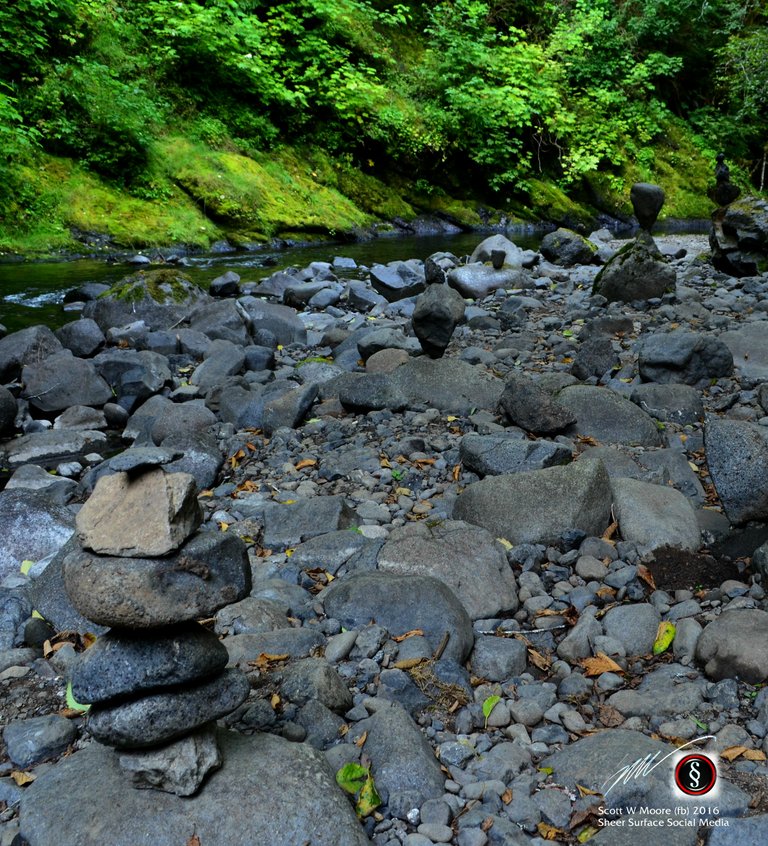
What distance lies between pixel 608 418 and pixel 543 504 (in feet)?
5.23

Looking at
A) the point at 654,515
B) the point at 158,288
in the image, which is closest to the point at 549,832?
the point at 654,515

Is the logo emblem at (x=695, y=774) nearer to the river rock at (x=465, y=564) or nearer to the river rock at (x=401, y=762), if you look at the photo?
the river rock at (x=401, y=762)

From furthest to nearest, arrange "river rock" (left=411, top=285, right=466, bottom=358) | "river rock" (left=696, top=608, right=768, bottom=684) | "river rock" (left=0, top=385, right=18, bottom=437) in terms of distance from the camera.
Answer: "river rock" (left=411, top=285, right=466, bottom=358)
"river rock" (left=0, top=385, right=18, bottom=437)
"river rock" (left=696, top=608, right=768, bottom=684)

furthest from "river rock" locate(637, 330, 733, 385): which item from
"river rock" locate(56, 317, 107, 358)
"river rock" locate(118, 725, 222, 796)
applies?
"river rock" locate(56, 317, 107, 358)

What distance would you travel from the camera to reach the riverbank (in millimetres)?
2238

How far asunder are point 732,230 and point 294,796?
10504 millimetres

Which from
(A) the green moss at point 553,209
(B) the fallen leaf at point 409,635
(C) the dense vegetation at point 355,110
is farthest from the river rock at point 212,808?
(A) the green moss at point 553,209

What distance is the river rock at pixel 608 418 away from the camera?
5164 mm

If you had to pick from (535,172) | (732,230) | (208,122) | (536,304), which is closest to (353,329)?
(536,304)

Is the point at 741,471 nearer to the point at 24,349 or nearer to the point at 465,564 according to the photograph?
the point at 465,564

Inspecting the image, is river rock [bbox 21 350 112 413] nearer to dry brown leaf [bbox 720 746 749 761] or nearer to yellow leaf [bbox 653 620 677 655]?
yellow leaf [bbox 653 620 677 655]

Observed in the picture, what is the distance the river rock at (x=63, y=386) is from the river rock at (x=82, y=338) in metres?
1.13

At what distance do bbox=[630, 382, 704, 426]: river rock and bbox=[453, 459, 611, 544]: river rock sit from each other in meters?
1.68

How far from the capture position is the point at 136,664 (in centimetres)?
204
